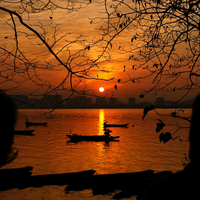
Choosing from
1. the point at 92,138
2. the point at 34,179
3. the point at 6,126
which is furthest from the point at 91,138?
the point at 6,126

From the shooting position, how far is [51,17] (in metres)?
5.41

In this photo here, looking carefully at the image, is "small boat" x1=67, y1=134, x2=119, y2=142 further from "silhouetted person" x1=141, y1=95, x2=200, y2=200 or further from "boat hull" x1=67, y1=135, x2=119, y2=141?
"silhouetted person" x1=141, y1=95, x2=200, y2=200

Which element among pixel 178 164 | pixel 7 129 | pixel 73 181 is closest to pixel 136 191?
pixel 73 181

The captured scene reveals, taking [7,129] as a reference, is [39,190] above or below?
below

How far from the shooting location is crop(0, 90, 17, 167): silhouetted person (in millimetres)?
1641

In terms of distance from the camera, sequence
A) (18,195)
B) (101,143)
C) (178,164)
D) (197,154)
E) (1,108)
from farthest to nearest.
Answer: (101,143), (178,164), (18,195), (1,108), (197,154)

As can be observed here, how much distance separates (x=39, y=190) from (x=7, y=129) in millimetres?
29235

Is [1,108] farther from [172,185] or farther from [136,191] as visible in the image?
[136,191]

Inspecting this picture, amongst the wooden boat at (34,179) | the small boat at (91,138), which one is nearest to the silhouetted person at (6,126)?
the wooden boat at (34,179)

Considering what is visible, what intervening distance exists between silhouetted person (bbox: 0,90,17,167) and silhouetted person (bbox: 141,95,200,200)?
0.87m

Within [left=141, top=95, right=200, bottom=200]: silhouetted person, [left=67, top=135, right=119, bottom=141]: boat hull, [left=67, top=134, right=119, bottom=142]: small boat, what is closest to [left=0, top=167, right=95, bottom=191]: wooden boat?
[left=141, top=95, right=200, bottom=200]: silhouetted person

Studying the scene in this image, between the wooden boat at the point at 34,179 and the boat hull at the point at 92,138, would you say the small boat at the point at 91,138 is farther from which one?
the wooden boat at the point at 34,179

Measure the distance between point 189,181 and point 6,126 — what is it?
1018 millimetres

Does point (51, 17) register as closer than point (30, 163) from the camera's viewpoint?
Yes
